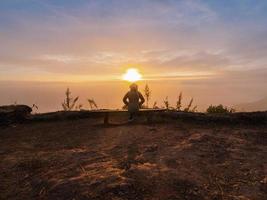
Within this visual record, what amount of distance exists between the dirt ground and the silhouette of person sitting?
145cm

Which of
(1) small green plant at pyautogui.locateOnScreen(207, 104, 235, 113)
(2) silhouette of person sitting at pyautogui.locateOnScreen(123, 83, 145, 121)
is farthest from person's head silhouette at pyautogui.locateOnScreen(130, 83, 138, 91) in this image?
(1) small green plant at pyautogui.locateOnScreen(207, 104, 235, 113)

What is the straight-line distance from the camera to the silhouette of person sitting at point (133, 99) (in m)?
13.8

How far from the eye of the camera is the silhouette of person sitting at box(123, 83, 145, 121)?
13.8 metres

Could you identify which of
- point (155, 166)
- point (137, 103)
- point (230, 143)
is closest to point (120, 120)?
point (137, 103)

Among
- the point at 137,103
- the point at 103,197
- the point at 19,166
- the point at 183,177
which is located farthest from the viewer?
the point at 137,103

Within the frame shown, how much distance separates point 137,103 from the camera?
45.6 feet

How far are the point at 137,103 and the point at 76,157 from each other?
201 inches

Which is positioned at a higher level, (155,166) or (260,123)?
(260,123)

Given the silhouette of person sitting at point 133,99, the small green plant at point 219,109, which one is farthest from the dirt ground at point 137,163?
the small green plant at point 219,109

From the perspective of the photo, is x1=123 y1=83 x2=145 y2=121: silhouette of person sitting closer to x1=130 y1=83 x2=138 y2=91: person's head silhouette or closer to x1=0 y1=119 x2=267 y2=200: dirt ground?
x1=130 y1=83 x2=138 y2=91: person's head silhouette

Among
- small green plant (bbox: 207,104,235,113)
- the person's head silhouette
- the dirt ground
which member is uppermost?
the person's head silhouette

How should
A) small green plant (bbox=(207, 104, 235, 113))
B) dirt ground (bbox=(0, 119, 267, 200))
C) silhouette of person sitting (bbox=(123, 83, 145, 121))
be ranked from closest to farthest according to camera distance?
dirt ground (bbox=(0, 119, 267, 200))
silhouette of person sitting (bbox=(123, 83, 145, 121))
small green plant (bbox=(207, 104, 235, 113))

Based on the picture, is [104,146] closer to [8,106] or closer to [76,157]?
[76,157]

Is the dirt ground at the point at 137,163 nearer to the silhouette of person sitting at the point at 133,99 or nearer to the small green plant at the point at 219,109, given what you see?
the silhouette of person sitting at the point at 133,99
